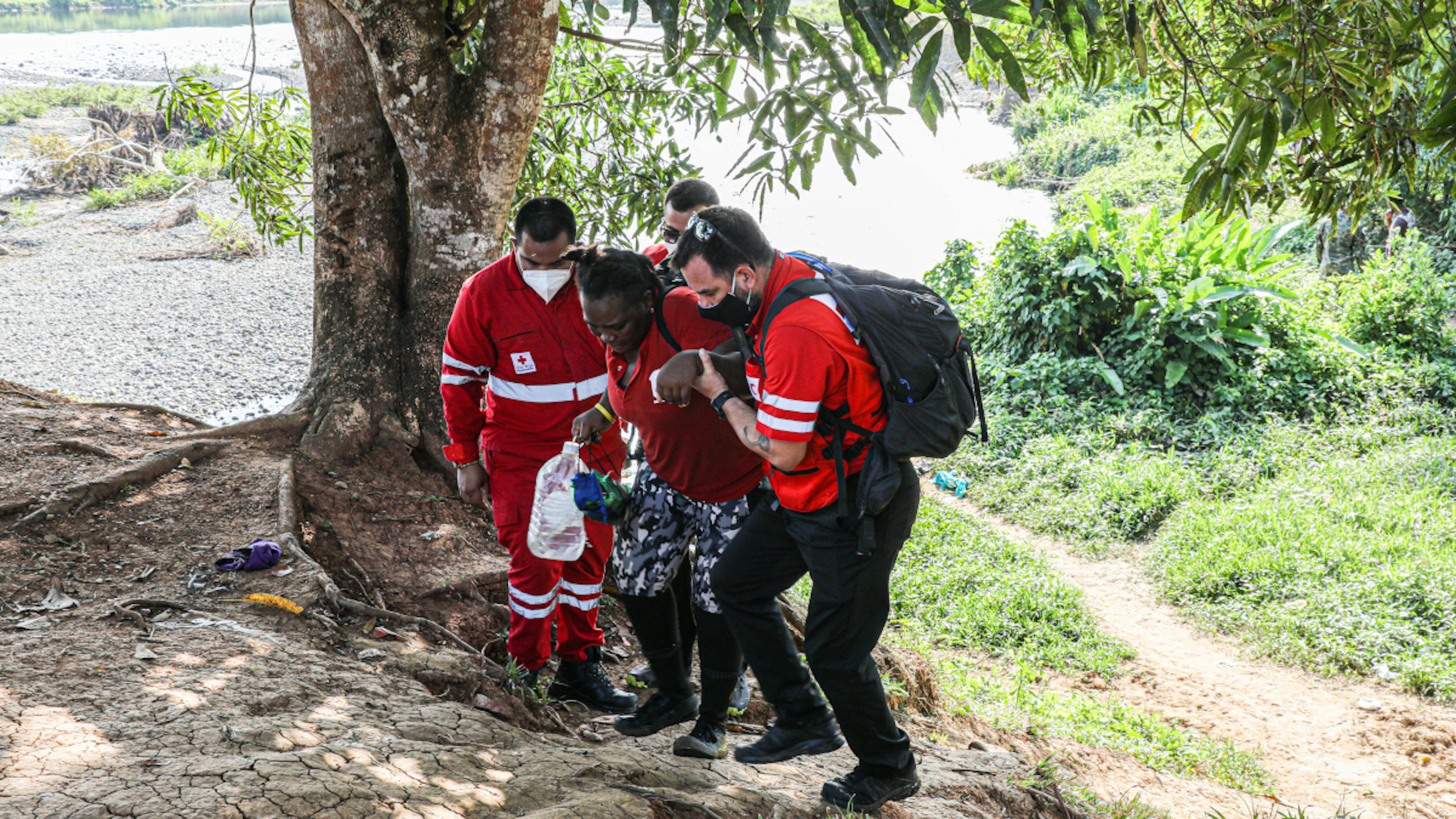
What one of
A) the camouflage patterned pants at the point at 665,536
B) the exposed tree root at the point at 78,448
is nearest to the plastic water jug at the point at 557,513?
the camouflage patterned pants at the point at 665,536

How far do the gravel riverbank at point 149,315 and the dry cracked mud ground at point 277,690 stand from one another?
4.76 m

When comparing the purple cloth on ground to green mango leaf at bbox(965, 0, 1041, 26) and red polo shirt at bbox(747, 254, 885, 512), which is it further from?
green mango leaf at bbox(965, 0, 1041, 26)

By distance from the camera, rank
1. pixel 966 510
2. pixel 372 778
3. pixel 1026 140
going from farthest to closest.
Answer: pixel 1026 140 < pixel 966 510 < pixel 372 778

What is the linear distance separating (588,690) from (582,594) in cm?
38

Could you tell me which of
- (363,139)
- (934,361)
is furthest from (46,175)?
(934,361)

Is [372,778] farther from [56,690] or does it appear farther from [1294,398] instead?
[1294,398]

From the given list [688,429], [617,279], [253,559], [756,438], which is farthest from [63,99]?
[756,438]

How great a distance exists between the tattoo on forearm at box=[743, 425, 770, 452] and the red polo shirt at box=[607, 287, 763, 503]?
32cm

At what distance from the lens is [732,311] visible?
2.76 m

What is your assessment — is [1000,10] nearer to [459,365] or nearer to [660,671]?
[459,365]

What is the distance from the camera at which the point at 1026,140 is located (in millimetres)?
25062

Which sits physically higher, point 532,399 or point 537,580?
point 532,399

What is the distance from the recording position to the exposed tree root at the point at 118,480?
4184mm

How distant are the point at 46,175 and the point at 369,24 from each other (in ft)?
59.5
